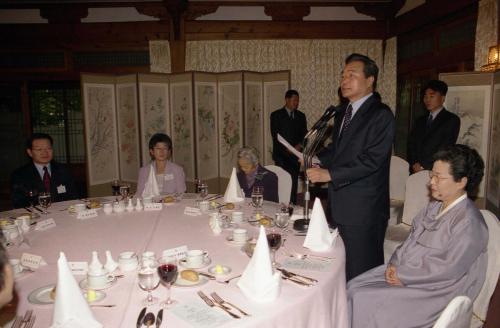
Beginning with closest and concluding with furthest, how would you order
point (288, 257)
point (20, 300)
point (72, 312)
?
point (72, 312) → point (20, 300) → point (288, 257)

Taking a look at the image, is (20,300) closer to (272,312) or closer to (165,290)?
(165,290)

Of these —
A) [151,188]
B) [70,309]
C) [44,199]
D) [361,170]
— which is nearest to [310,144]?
[361,170]

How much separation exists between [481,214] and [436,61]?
395 centimetres

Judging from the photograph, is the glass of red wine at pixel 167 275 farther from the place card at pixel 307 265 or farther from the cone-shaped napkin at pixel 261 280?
the place card at pixel 307 265

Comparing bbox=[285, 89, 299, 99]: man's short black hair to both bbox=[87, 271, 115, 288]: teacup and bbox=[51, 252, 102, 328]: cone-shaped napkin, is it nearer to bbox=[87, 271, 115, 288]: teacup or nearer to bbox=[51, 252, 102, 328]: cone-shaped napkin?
bbox=[87, 271, 115, 288]: teacup

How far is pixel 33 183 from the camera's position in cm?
338

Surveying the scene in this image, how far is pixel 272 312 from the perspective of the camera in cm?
145

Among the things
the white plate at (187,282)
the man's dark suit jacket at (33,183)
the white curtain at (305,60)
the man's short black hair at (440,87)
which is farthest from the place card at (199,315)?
the white curtain at (305,60)

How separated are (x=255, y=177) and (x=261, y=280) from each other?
2025 millimetres

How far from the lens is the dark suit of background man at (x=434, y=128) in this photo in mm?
4074

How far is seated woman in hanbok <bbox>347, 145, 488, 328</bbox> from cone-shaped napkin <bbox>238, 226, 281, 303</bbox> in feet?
2.56

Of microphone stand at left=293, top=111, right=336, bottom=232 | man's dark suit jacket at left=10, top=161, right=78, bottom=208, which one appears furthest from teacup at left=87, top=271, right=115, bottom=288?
man's dark suit jacket at left=10, top=161, right=78, bottom=208

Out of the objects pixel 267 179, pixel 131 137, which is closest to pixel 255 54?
pixel 131 137

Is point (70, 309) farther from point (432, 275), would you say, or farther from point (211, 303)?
point (432, 275)
